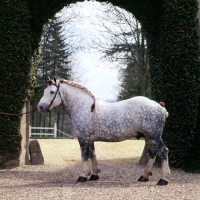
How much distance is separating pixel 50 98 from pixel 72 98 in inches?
17.2

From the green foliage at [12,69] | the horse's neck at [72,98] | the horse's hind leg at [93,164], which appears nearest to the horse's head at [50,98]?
the horse's neck at [72,98]

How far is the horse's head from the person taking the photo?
22.5ft

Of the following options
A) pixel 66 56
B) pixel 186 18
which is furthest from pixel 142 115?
pixel 66 56

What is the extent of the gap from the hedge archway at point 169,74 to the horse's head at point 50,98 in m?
2.68

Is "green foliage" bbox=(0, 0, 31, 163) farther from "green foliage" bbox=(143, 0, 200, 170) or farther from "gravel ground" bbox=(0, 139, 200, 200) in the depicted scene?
"green foliage" bbox=(143, 0, 200, 170)

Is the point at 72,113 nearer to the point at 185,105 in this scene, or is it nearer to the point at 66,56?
the point at 185,105

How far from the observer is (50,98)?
22.8ft

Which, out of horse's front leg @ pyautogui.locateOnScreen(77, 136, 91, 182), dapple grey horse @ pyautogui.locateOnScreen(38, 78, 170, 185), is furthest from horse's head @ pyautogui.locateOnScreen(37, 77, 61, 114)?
horse's front leg @ pyautogui.locateOnScreen(77, 136, 91, 182)

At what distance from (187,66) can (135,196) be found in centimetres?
461

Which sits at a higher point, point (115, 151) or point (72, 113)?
point (72, 113)

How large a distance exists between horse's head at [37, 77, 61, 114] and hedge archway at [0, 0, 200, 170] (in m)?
2.68

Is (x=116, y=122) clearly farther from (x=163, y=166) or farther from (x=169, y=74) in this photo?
(x=169, y=74)

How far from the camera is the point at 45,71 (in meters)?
26.3

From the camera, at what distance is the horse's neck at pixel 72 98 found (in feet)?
23.3
